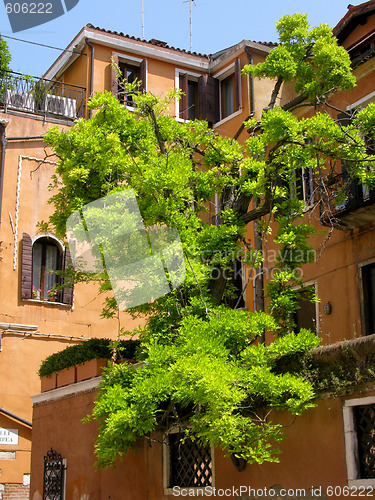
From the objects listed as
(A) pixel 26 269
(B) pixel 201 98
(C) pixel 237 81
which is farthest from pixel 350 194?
(B) pixel 201 98

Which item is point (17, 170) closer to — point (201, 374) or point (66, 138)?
point (66, 138)

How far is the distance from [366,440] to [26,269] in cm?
1053

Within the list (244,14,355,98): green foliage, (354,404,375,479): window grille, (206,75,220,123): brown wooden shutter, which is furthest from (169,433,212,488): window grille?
(206,75,220,123): brown wooden shutter

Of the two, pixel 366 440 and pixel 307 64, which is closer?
pixel 366 440

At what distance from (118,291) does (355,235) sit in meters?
4.72

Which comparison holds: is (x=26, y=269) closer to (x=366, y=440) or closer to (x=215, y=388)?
(x=215, y=388)

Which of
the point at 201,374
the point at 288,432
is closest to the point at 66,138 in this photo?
the point at 201,374

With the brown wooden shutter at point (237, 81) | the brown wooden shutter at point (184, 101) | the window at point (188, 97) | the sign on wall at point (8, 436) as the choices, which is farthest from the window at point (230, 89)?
the sign on wall at point (8, 436)

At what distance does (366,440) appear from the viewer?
818 centimetres

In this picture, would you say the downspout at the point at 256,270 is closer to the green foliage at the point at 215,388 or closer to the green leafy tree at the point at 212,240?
the green leafy tree at the point at 212,240

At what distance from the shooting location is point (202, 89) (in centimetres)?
1981

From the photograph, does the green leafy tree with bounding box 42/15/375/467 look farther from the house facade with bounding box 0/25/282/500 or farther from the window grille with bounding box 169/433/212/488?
the house facade with bounding box 0/25/282/500

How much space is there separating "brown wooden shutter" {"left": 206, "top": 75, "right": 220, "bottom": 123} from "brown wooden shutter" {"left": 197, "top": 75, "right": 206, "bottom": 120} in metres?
0.08

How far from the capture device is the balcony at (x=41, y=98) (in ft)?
58.6
